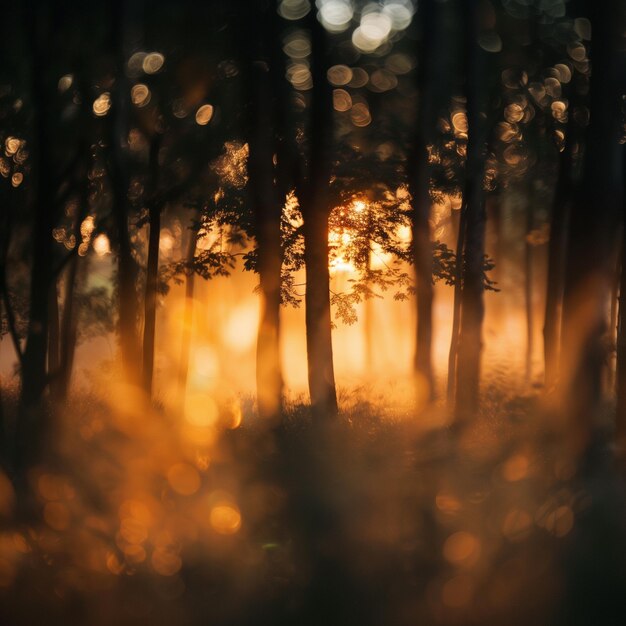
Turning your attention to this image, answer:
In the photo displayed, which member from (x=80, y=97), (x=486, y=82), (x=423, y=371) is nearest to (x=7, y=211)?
(x=80, y=97)

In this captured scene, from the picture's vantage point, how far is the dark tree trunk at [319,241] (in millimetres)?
12523

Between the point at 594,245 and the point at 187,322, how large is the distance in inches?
534

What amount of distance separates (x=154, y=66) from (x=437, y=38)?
19.6 feet

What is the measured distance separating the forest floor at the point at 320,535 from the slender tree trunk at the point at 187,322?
203 inches

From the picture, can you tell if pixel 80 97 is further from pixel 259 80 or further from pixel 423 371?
pixel 423 371

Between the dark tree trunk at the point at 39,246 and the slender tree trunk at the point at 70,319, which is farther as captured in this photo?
the slender tree trunk at the point at 70,319

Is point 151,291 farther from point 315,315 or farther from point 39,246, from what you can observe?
point 315,315

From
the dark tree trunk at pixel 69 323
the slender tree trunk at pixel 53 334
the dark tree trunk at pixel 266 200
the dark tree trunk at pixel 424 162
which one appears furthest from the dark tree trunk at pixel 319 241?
the slender tree trunk at pixel 53 334

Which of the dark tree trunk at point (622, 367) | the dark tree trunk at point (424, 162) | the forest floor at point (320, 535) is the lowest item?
the forest floor at point (320, 535)

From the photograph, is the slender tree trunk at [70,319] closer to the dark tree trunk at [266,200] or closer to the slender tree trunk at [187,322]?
the slender tree trunk at [187,322]

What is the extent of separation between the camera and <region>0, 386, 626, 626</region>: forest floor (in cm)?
544

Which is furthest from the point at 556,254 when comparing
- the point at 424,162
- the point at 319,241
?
the point at 319,241

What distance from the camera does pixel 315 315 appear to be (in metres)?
12.5

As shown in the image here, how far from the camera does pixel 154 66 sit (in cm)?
1536
